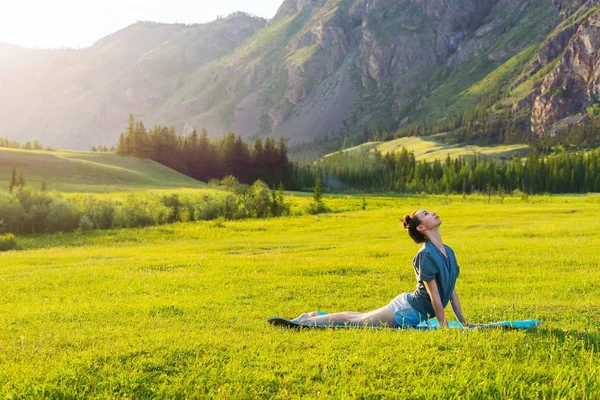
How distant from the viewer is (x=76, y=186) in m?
87.9

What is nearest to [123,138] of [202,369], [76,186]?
[76,186]

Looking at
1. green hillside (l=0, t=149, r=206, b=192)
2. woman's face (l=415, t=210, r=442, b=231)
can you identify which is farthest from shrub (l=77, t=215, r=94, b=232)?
woman's face (l=415, t=210, r=442, b=231)

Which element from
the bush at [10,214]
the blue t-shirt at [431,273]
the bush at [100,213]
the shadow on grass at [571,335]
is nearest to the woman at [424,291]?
the blue t-shirt at [431,273]

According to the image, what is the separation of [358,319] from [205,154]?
147232 mm

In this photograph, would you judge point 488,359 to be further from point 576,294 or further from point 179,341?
point 576,294

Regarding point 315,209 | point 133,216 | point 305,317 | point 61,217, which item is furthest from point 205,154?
point 305,317

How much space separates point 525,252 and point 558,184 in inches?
6487

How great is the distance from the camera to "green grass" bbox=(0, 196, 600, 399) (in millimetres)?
7098

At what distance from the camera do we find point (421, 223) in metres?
10.4

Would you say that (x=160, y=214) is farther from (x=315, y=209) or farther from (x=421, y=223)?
(x=421, y=223)

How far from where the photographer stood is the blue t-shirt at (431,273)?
1012 cm

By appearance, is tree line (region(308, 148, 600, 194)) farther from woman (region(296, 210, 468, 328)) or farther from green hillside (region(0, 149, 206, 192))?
woman (region(296, 210, 468, 328))

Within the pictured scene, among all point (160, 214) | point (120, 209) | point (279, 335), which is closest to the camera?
point (279, 335)

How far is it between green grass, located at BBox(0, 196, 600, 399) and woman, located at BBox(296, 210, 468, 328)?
30.9 inches
